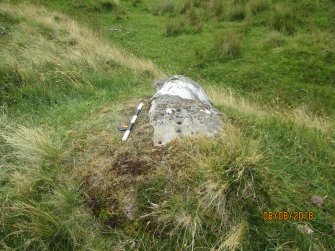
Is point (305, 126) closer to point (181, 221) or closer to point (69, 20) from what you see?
point (181, 221)

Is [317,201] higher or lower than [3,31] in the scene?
lower

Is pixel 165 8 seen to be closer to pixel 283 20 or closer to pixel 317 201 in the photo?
pixel 283 20

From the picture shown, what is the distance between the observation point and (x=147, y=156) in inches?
168

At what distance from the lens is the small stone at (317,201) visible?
13.3 feet

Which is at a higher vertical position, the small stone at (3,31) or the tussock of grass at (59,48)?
the small stone at (3,31)

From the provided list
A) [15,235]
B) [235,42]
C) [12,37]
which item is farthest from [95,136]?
[235,42]

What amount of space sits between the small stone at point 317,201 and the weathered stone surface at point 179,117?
1.29 metres

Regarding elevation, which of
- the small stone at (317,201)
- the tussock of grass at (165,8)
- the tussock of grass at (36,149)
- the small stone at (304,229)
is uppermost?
the tussock of grass at (36,149)

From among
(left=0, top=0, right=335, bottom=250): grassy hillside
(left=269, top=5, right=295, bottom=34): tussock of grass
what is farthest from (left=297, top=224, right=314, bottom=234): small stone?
(left=269, top=5, right=295, bottom=34): tussock of grass

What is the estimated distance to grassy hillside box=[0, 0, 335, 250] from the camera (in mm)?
3523

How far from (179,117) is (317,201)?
1.85m

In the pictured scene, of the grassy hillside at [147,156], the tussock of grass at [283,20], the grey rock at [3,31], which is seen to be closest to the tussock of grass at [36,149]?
the grassy hillside at [147,156]

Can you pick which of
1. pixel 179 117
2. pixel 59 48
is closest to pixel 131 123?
pixel 179 117
